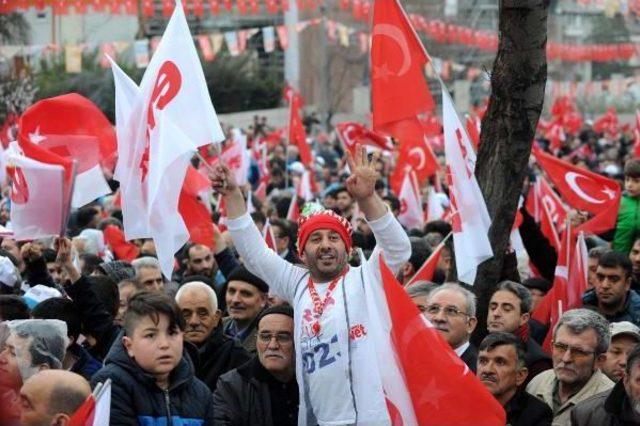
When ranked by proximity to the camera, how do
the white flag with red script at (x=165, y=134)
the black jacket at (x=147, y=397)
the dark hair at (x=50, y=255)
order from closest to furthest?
the black jacket at (x=147, y=397) < the white flag with red script at (x=165, y=134) < the dark hair at (x=50, y=255)

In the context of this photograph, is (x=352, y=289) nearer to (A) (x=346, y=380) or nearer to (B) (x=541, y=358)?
(A) (x=346, y=380)

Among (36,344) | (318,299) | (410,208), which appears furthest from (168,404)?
(410,208)

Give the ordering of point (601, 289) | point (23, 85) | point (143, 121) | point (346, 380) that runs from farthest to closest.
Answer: point (23, 85)
point (601, 289)
point (143, 121)
point (346, 380)

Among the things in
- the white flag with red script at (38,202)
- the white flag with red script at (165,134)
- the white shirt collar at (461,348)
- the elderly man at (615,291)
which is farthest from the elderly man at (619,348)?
the white flag with red script at (38,202)

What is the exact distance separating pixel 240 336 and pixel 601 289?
2.38m

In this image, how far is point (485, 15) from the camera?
51.8 m

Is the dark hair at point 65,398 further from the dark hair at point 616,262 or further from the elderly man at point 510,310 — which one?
the dark hair at point 616,262

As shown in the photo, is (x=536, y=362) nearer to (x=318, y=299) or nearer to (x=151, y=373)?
(x=318, y=299)

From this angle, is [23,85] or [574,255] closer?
[574,255]

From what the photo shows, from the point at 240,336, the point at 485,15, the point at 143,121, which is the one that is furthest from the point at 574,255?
the point at 485,15

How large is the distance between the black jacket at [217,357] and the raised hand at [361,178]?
1306 mm

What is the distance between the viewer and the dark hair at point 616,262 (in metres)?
9.25

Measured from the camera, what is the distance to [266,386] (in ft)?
22.4

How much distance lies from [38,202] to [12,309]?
700mm
